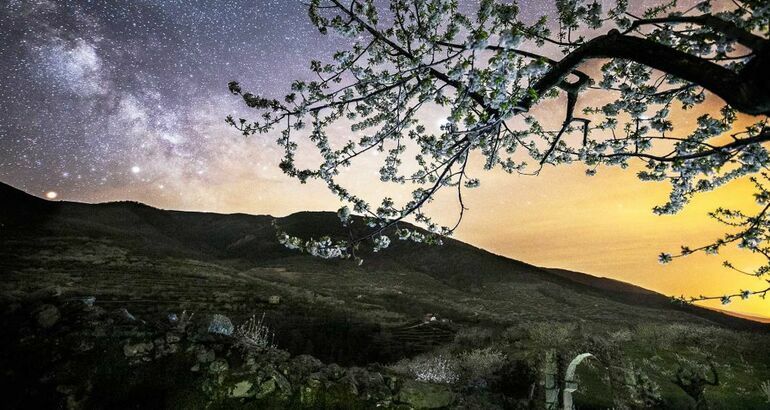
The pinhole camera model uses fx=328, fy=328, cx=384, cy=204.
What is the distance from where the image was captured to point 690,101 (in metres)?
4.63

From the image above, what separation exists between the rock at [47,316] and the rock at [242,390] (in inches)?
128

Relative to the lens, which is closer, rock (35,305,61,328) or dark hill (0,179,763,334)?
rock (35,305,61,328)

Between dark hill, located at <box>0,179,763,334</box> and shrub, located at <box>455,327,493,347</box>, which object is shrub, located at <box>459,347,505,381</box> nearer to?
shrub, located at <box>455,327,493,347</box>

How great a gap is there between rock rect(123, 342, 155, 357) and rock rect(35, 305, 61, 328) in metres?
1.35

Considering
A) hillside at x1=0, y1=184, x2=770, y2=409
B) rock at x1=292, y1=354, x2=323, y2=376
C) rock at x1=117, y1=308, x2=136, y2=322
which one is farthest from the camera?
rock at x1=292, y1=354, x2=323, y2=376

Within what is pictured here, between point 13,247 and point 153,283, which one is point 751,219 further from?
point 13,247

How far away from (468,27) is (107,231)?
48.1m

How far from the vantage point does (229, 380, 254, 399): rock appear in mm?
5445

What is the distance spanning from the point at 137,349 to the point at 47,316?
5.48 ft

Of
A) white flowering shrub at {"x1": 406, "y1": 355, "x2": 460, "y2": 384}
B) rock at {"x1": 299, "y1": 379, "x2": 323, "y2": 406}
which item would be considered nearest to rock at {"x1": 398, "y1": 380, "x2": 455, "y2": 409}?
rock at {"x1": 299, "y1": 379, "x2": 323, "y2": 406}

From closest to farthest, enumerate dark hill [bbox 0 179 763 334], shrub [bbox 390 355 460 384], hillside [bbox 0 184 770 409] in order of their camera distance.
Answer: hillside [bbox 0 184 770 409], shrub [bbox 390 355 460 384], dark hill [bbox 0 179 763 334]

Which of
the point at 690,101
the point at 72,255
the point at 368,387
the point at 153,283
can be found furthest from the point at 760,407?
the point at 72,255

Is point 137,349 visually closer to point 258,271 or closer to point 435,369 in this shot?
point 435,369

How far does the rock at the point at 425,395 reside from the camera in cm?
658
